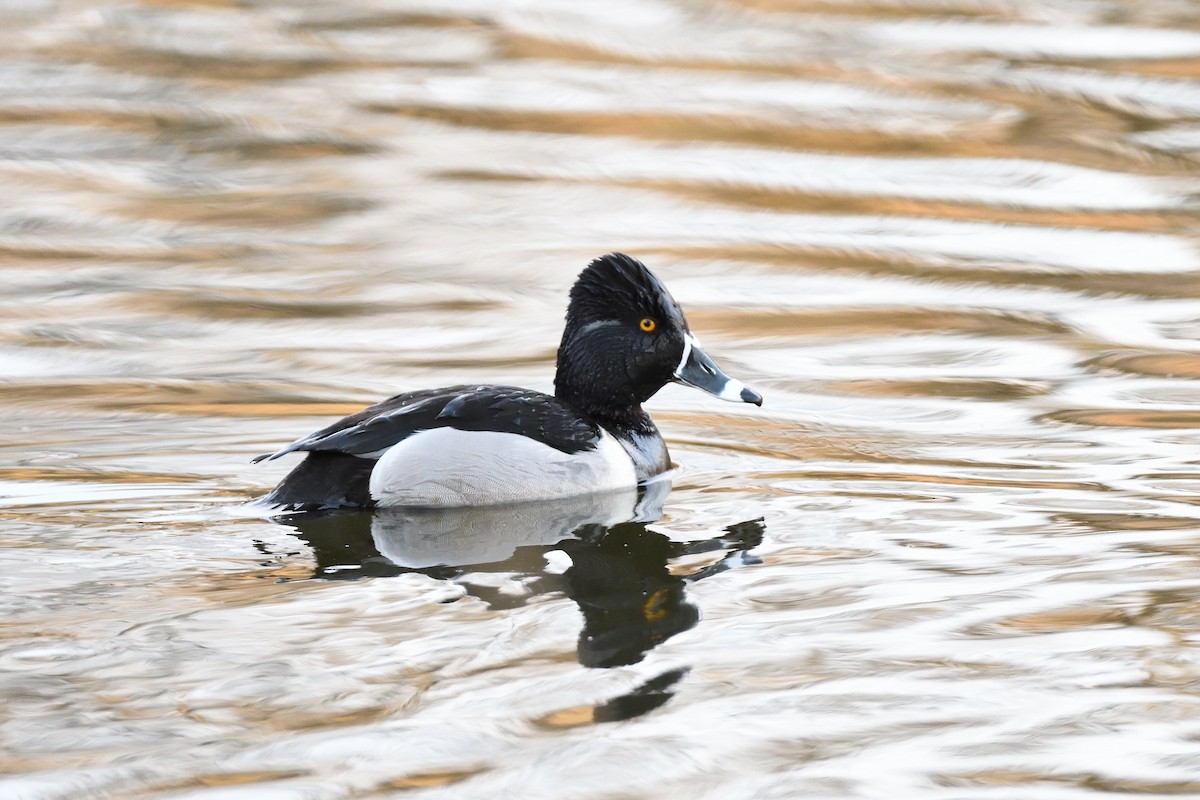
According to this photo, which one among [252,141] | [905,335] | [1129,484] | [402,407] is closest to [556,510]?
[402,407]

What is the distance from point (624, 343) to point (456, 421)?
923mm

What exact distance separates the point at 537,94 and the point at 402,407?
8929mm

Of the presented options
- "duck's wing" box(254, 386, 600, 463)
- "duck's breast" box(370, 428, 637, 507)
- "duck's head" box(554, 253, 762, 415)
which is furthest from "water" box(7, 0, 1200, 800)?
"duck's head" box(554, 253, 762, 415)

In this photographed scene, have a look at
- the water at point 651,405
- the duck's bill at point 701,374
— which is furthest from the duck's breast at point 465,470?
the duck's bill at point 701,374

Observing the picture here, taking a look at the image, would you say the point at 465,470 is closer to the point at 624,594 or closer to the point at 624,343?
the point at 624,343

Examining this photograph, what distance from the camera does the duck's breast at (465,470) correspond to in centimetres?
723

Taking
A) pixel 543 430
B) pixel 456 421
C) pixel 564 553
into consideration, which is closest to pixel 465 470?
pixel 456 421

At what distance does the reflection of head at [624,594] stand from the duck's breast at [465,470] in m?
0.44

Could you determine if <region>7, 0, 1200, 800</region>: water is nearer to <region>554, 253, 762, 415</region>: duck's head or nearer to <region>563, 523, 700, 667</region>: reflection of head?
<region>563, 523, 700, 667</region>: reflection of head

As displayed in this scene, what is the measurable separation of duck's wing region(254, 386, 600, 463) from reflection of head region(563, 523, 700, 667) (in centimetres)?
56

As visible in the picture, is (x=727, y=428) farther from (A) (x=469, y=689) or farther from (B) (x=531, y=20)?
(B) (x=531, y=20)

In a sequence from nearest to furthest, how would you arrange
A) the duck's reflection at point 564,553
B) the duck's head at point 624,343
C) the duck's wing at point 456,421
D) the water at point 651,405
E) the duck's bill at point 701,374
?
the water at point 651,405 < the duck's reflection at point 564,553 < the duck's wing at point 456,421 < the duck's head at point 624,343 < the duck's bill at point 701,374

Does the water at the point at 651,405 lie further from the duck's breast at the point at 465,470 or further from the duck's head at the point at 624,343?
the duck's head at the point at 624,343

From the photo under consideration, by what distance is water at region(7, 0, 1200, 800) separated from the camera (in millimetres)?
4898
